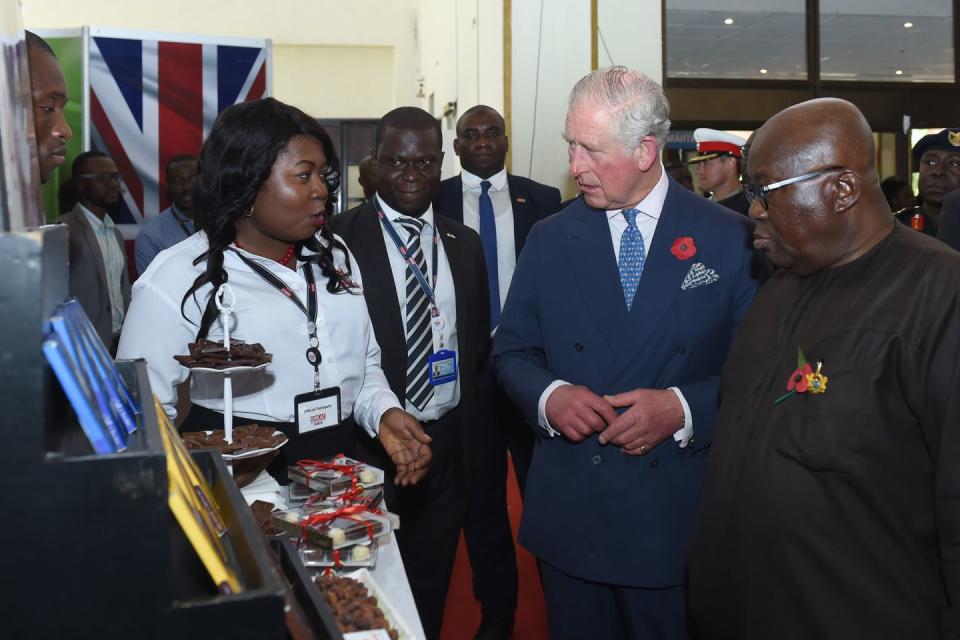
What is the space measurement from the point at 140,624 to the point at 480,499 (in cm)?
261

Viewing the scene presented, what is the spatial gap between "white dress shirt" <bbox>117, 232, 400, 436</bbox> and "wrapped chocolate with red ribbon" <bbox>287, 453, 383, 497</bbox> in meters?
0.22

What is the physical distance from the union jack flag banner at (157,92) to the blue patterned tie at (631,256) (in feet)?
9.81


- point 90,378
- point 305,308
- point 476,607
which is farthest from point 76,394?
point 476,607

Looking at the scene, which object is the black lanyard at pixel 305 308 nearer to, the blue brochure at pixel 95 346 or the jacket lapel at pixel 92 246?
the blue brochure at pixel 95 346

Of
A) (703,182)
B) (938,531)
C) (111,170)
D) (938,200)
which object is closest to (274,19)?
(111,170)

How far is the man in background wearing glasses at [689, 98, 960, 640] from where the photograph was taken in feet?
4.69

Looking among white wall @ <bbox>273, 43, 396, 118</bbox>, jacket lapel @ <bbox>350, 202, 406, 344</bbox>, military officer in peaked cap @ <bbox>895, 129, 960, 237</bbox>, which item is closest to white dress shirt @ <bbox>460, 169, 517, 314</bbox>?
jacket lapel @ <bbox>350, 202, 406, 344</bbox>

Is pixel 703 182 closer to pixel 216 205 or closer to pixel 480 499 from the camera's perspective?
pixel 480 499

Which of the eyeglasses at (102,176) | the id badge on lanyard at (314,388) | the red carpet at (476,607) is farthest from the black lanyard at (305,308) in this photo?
the eyeglasses at (102,176)

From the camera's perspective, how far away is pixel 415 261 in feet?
9.90

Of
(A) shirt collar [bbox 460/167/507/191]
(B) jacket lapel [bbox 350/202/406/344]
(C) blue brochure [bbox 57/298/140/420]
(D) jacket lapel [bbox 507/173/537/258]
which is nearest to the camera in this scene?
(C) blue brochure [bbox 57/298/140/420]

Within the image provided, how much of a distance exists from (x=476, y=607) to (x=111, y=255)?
270cm

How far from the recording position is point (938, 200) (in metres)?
4.31

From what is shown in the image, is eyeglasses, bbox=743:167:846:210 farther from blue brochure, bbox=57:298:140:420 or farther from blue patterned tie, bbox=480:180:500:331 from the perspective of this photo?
blue patterned tie, bbox=480:180:500:331
